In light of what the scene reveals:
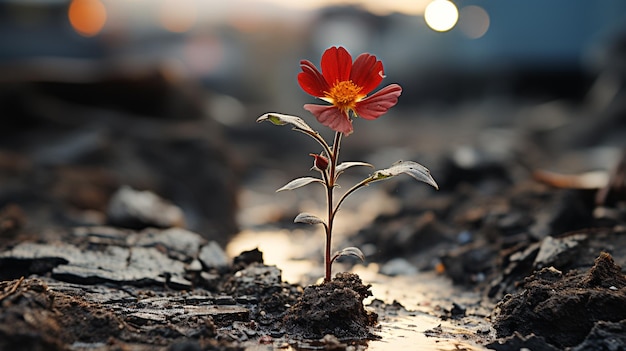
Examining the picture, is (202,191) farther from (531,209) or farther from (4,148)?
(531,209)

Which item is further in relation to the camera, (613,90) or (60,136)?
(613,90)

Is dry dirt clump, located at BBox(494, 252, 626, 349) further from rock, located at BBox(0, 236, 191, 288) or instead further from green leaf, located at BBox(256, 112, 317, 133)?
rock, located at BBox(0, 236, 191, 288)

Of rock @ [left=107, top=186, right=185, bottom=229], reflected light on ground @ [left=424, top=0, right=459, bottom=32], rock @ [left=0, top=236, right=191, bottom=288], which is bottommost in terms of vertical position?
rock @ [left=0, top=236, right=191, bottom=288]

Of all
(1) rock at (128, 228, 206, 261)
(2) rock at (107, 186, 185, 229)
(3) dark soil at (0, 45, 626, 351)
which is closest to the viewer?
(3) dark soil at (0, 45, 626, 351)

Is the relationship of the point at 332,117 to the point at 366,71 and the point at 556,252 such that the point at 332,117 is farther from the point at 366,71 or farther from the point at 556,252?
the point at 556,252

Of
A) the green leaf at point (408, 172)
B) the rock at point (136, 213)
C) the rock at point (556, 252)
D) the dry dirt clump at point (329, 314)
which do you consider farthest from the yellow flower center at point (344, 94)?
the rock at point (136, 213)

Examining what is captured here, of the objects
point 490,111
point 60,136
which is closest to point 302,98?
point 490,111

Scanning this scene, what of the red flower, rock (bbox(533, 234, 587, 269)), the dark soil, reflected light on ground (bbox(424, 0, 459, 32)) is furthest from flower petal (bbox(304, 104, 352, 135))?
reflected light on ground (bbox(424, 0, 459, 32))

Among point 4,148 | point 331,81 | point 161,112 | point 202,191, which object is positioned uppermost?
point 161,112
